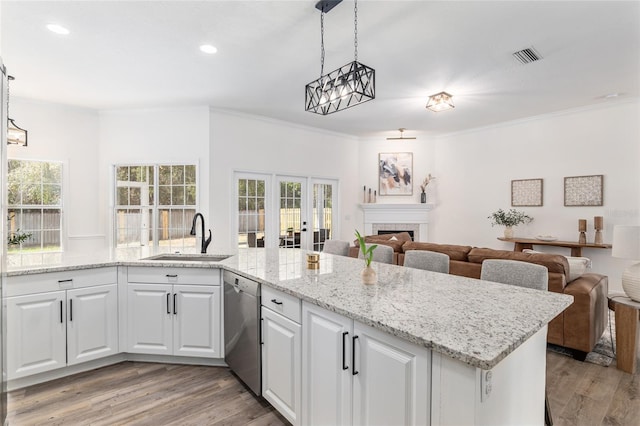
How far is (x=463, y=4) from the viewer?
255cm

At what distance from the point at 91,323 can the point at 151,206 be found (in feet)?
10.0

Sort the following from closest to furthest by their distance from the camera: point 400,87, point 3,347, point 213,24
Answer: point 3,347, point 213,24, point 400,87

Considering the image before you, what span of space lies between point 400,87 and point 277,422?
13.1 ft

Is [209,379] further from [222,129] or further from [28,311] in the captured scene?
[222,129]

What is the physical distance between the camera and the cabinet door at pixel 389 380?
3.92ft

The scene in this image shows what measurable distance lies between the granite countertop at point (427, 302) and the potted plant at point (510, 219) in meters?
4.39

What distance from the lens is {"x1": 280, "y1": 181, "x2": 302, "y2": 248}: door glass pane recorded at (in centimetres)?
612

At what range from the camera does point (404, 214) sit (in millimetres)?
6980

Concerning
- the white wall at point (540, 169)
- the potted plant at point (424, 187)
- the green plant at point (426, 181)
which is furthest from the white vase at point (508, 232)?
the green plant at point (426, 181)

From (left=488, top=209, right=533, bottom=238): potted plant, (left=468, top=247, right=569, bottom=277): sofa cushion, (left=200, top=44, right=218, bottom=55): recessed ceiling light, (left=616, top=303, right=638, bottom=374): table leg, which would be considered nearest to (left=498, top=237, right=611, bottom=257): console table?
(left=488, top=209, right=533, bottom=238): potted plant

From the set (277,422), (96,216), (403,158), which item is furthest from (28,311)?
(403,158)

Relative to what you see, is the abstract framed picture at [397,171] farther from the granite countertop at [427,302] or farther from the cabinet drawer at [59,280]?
the cabinet drawer at [59,280]

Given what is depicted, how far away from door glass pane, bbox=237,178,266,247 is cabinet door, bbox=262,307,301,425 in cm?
368

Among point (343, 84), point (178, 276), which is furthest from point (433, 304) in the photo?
point (178, 276)
